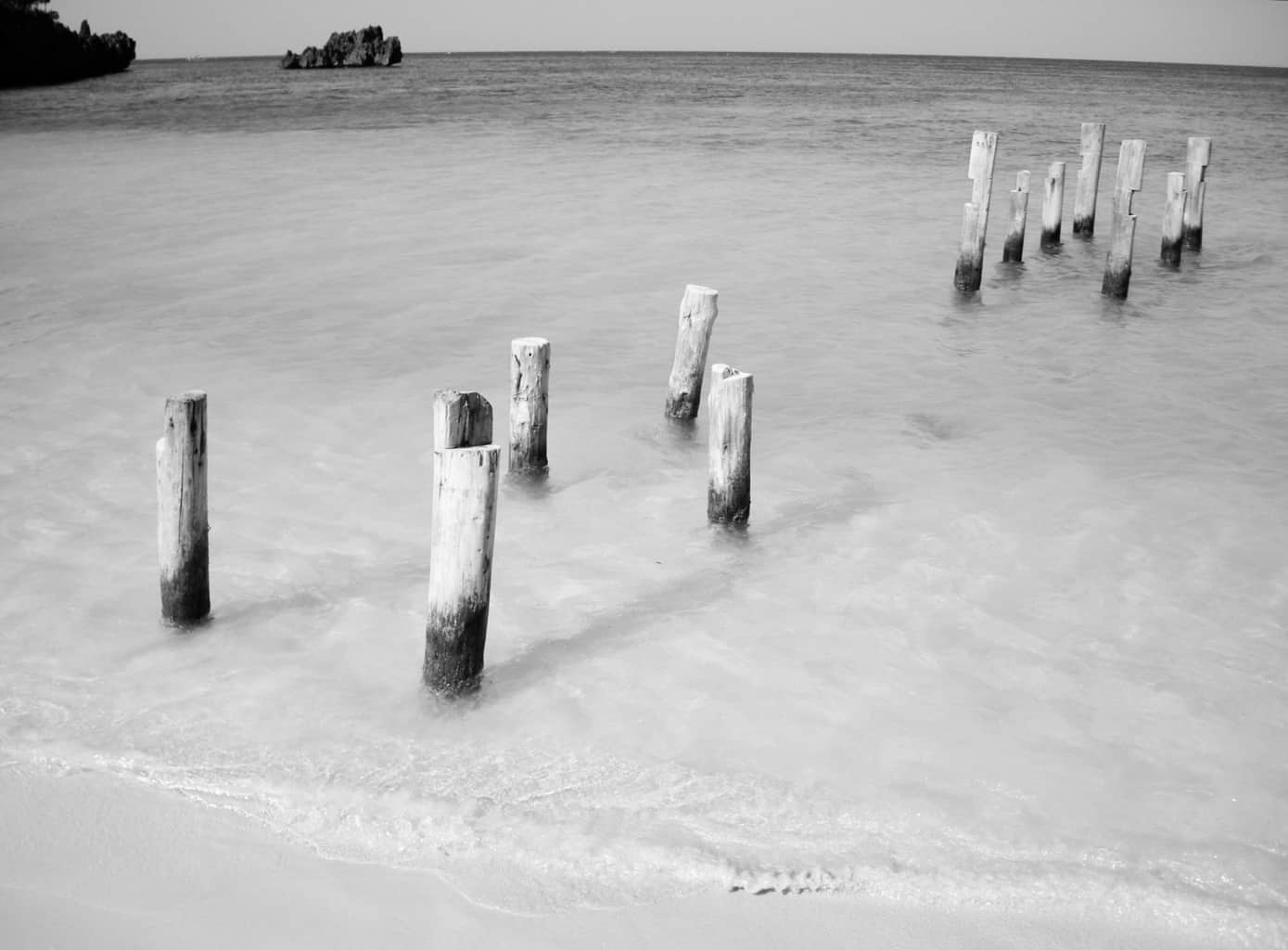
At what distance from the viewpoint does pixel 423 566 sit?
6363 mm

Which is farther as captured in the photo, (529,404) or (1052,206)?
(1052,206)

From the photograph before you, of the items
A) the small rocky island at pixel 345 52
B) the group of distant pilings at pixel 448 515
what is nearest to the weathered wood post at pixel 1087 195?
the group of distant pilings at pixel 448 515

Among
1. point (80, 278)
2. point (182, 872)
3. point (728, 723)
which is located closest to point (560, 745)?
point (728, 723)

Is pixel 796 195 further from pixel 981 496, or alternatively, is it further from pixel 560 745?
pixel 560 745

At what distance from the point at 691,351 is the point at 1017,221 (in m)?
8.44

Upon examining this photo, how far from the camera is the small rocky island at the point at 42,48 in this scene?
65.6 metres

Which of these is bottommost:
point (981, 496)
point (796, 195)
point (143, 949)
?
point (143, 949)

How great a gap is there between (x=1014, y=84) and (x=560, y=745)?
272 feet

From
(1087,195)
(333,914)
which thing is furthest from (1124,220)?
(333,914)

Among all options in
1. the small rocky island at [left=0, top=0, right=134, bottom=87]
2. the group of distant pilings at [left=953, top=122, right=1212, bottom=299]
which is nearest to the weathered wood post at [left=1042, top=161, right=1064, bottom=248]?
the group of distant pilings at [left=953, top=122, right=1212, bottom=299]

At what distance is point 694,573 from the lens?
21.0ft

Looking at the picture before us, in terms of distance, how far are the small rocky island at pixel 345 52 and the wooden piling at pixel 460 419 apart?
10847 cm

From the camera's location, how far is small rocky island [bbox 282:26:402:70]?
338ft

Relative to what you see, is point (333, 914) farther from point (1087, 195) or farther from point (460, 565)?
point (1087, 195)
